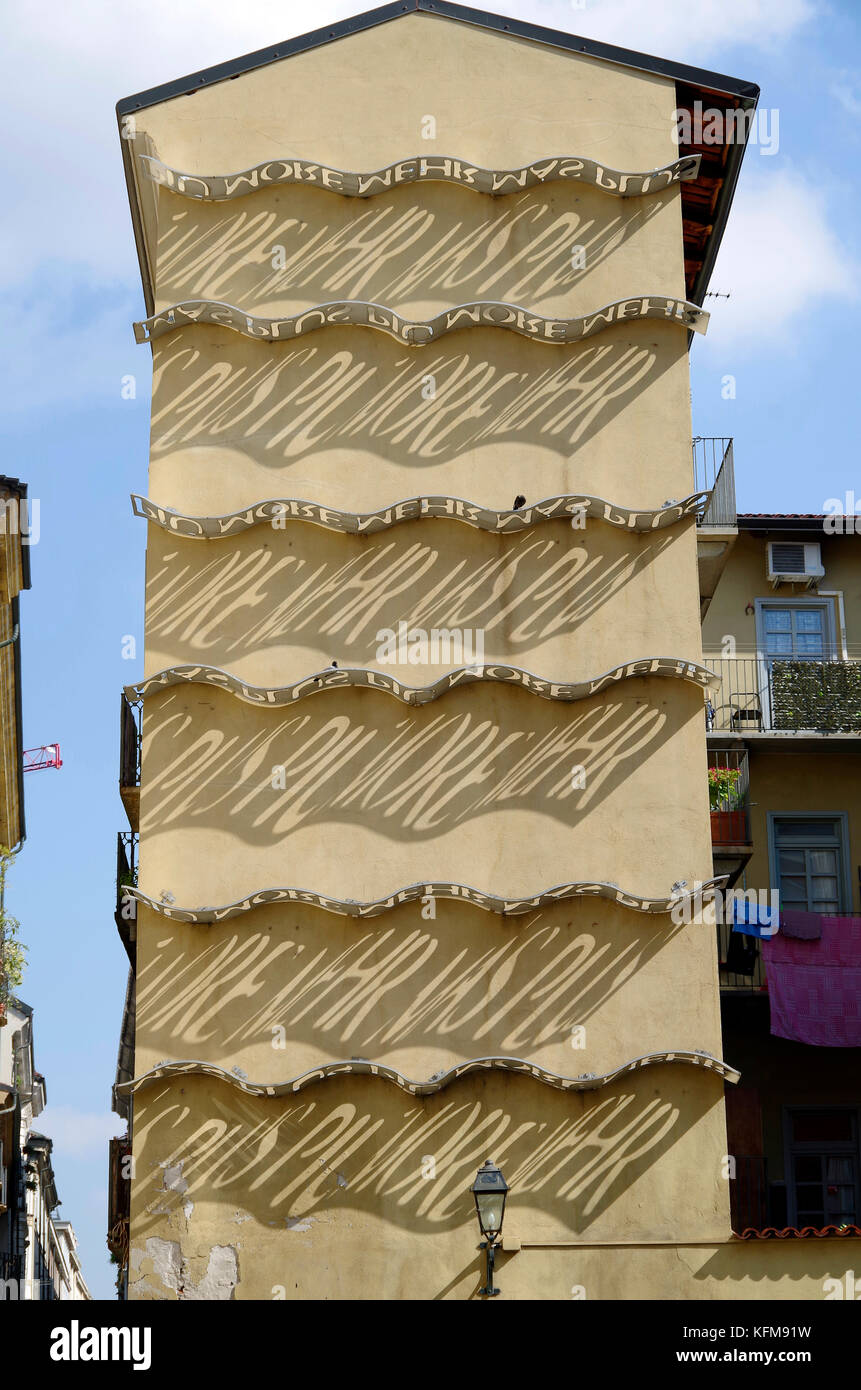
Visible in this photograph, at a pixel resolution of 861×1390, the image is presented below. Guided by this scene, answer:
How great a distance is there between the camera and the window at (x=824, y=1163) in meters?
27.8

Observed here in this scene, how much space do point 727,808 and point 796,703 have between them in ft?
9.55

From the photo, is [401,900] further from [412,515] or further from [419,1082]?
[412,515]

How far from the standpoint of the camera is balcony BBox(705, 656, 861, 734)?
29906mm

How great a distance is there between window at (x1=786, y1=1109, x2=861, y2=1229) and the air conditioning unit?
970 centimetres

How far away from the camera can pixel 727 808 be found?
28.1 metres

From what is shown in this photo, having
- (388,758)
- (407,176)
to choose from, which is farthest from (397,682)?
(407,176)

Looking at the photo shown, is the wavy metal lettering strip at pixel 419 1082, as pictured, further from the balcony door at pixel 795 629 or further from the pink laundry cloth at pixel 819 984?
the balcony door at pixel 795 629

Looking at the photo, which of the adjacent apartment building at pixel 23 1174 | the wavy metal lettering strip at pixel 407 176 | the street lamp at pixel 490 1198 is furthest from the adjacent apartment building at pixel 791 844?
the adjacent apartment building at pixel 23 1174

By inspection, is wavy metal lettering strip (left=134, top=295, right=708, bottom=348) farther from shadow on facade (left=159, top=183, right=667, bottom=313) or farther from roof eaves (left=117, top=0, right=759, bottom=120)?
roof eaves (left=117, top=0, right=759, bottom=120)

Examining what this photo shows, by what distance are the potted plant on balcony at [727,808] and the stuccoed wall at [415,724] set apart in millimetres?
5088

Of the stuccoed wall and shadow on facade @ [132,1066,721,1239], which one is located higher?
the stuccoed wall

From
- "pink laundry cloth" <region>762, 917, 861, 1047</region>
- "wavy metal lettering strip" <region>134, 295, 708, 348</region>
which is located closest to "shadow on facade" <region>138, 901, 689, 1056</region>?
"pink laundry cloth" <region>762, 917, 861, 1047</region>

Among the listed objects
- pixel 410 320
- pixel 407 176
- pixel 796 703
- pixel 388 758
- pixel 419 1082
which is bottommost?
pixel 419 1082

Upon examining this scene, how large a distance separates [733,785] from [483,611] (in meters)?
6.87
